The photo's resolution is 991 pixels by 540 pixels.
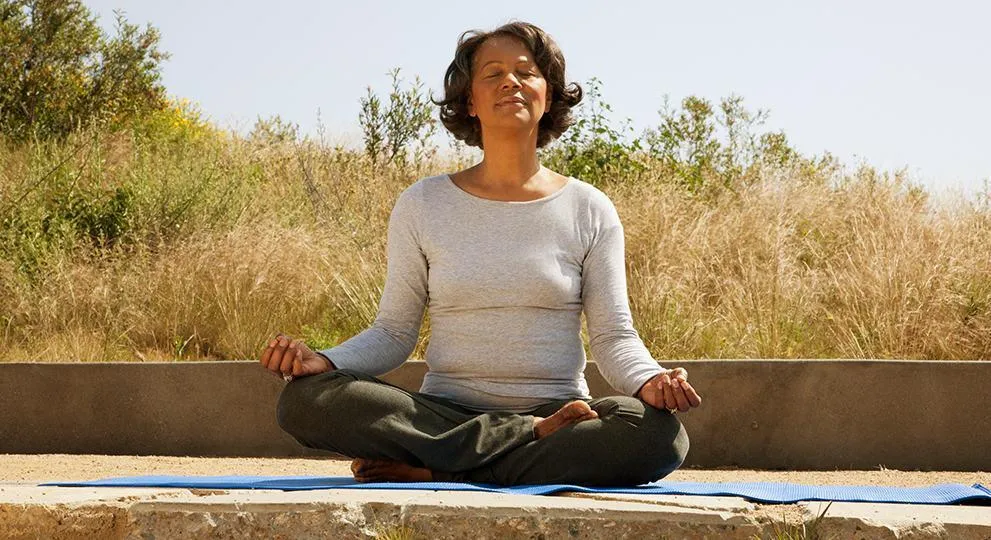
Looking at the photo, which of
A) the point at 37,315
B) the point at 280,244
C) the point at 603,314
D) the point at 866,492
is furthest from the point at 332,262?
the point at 866,492

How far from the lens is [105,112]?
10.6m

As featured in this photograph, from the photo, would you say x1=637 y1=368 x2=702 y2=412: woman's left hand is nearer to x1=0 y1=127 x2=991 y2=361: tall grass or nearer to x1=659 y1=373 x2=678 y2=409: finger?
x1=659 y1=373 x2=678 y2=409: finger

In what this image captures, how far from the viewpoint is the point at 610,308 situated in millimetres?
3211

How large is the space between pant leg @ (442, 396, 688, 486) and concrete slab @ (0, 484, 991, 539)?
248 millimetres

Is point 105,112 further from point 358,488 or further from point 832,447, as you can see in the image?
point 358,488

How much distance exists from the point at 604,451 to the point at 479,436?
11.4 inches

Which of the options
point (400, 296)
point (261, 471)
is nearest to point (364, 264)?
point (261, 471)

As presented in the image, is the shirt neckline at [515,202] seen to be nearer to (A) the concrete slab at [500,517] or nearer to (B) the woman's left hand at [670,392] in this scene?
(B) the woman's left hand at [670,392]

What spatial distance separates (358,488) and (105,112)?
846cm

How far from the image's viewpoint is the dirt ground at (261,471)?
464 cm

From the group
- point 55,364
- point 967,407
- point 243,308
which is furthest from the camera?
point 243,308

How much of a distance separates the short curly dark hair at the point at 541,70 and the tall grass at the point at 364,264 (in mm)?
2489

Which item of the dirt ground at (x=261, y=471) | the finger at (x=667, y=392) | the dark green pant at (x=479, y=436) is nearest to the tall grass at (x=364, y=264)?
the dirt ground at (x=261, y=471)

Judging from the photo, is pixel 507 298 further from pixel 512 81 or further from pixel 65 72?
pixel 65 72
